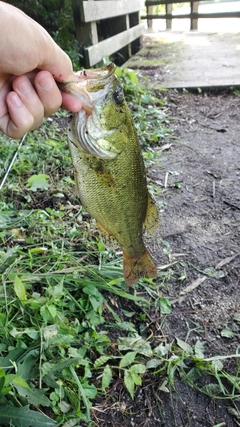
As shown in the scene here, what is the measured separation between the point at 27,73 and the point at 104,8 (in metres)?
5.34

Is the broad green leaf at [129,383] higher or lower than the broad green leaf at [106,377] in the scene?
lower

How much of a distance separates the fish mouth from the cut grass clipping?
3.16ft

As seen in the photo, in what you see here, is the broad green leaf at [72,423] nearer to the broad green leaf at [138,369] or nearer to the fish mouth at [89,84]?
the broad green leaf at [138,369]

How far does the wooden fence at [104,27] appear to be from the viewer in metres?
5.60

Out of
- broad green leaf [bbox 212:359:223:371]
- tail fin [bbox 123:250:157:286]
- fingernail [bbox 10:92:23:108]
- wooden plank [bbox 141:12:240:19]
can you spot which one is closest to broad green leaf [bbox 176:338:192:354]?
broad green leaf [bbox 212:359:223:371]

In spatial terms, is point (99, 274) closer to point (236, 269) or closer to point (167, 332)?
point (167, 332)

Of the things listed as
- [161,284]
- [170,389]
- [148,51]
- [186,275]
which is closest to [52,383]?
[170,389]

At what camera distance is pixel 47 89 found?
1471 millimetres

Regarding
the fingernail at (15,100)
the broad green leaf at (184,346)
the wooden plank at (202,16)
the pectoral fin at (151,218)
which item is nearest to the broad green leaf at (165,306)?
the broad green leaf at (184,346)

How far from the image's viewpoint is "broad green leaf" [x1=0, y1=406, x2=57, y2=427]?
1494 millimetres

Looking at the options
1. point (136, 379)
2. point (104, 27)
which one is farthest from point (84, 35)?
point (136, 379)

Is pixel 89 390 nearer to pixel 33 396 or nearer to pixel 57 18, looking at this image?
pixel 33 396

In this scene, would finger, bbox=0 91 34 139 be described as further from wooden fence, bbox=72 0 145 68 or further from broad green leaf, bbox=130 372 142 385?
wooden fence, bbox=72 0 145 68

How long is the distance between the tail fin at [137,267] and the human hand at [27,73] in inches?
32.7
